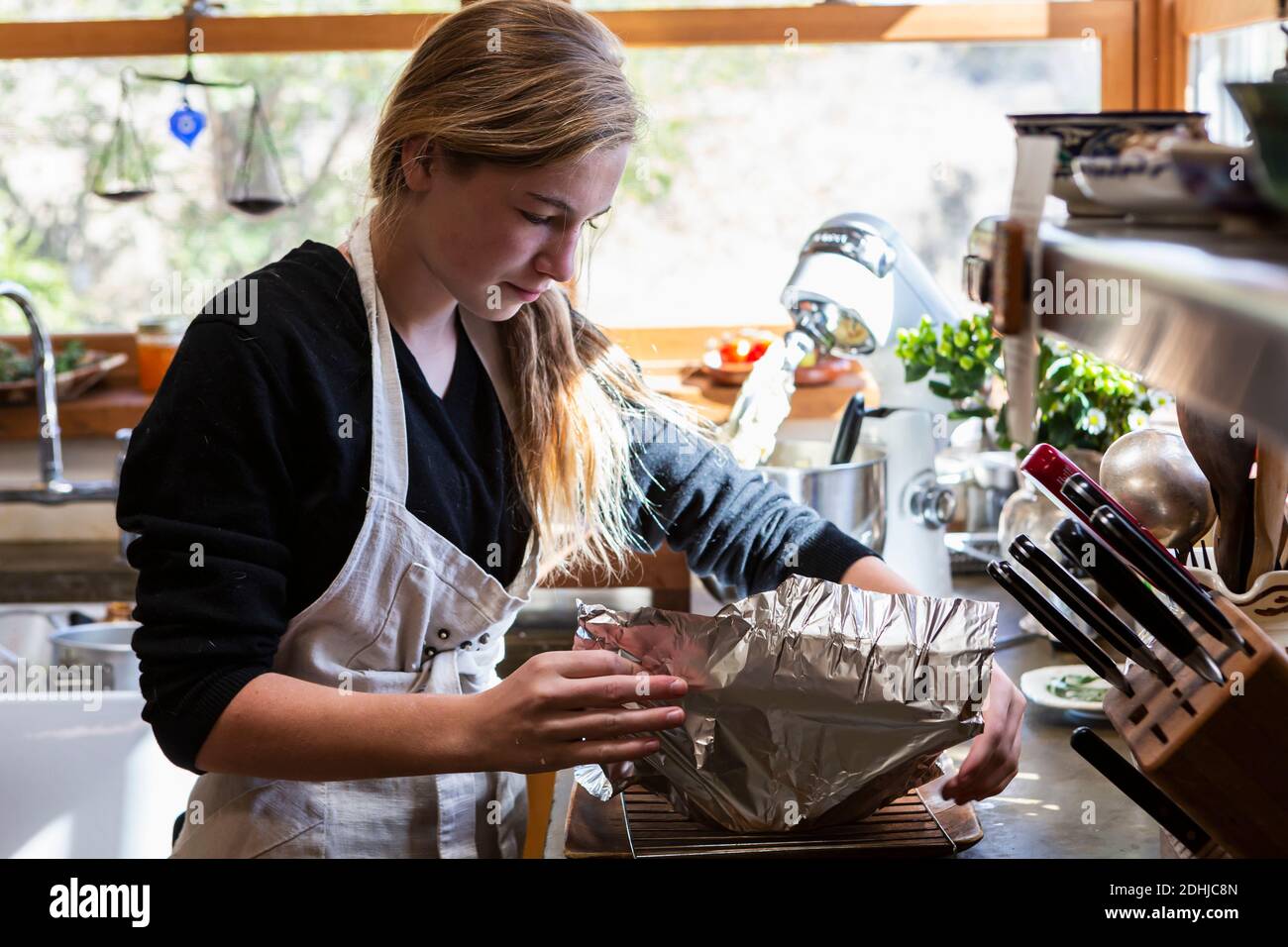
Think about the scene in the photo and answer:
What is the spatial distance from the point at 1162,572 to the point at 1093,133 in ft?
0.89

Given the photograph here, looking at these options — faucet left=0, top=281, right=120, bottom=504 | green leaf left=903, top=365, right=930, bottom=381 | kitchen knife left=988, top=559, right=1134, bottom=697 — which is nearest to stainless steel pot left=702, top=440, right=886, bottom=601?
green leaf left=903, top=365, right=930, bottom=381

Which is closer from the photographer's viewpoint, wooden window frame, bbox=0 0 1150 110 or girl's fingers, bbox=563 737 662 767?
girl's fingers, bbox=563 737 662 767

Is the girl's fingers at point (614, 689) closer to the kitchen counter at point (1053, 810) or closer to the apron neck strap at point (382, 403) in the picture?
the kitchen counter at point (1053, 810)

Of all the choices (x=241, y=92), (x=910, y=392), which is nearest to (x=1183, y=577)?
(x=910, y=392)

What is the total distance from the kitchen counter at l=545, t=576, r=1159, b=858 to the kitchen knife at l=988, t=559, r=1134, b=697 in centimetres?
21

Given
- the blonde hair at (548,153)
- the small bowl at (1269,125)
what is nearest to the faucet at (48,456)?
the blonde hair at (548,153)

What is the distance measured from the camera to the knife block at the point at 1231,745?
772 mm

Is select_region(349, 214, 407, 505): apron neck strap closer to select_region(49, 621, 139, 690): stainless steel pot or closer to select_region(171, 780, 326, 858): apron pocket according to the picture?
select_region(171, 780, 326, 858): apron pocket

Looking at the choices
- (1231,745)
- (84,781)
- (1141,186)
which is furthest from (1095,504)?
(84,781)

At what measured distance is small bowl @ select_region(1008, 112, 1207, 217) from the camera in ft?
2.20

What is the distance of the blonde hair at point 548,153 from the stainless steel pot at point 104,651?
3.19 feet
